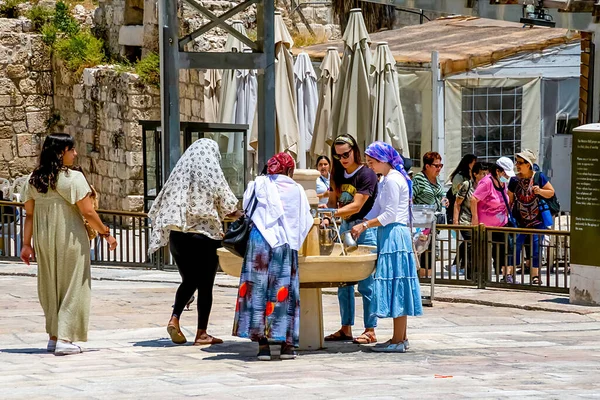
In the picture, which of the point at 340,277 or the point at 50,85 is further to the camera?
the point at 50,85

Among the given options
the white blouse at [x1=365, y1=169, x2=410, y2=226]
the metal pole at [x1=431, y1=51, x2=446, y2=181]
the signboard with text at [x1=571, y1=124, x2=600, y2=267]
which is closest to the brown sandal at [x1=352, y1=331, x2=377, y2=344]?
the white blouse at [x1=365, y1=169, x2=410, y2=226]

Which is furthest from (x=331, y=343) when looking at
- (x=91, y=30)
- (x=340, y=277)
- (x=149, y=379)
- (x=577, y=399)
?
(x=91, y=30)

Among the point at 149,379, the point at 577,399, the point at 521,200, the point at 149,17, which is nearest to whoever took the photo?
the point at 577,399

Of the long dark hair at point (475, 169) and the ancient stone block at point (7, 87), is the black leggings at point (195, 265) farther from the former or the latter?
the ancient stone block at point (7, 87)

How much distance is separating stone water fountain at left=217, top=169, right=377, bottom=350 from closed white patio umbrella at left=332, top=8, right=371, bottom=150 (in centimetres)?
661

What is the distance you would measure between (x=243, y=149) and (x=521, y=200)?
143 inches

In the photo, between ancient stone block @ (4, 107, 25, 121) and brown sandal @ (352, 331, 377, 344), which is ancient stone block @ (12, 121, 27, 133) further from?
brown sandal @ (352, 331, 377, 344)

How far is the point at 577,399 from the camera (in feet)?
21.9

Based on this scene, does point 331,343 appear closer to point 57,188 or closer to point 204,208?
point 204,208

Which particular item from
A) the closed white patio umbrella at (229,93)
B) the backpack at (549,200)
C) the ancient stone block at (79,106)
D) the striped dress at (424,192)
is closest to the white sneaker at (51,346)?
the striped dress at (424,192)

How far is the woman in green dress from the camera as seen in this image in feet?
28.2

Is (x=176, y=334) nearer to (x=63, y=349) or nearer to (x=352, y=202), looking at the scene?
(x=63, y=349)

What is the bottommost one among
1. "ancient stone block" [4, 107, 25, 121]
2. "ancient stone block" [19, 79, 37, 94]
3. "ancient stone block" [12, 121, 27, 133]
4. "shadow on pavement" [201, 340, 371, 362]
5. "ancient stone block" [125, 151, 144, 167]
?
"shadow on pavement" [201, 340, 371, 362]

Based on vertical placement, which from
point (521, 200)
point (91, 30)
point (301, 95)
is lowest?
point (521, 200)
